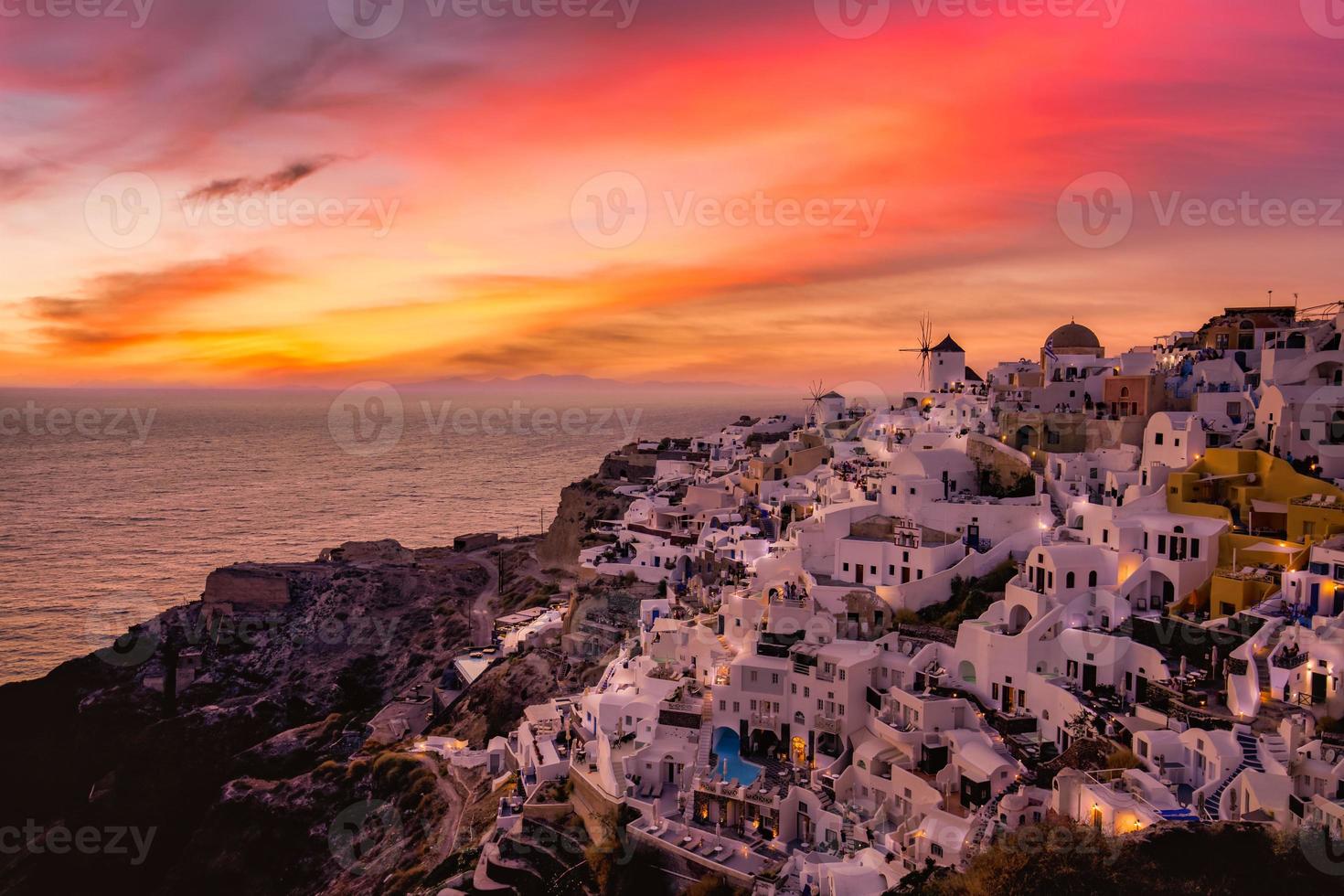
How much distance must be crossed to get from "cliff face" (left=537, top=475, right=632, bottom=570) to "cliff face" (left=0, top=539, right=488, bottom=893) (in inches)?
162

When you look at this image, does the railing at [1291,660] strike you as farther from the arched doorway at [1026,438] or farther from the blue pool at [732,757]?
the arched doorway at [1026,438]

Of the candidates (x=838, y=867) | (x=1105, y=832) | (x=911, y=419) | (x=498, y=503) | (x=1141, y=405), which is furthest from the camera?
(x=498, y=503)

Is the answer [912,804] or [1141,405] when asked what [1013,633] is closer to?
[912,804]

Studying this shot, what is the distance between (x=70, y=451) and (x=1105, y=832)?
133152 mm

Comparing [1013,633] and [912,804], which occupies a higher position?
[1013,633]

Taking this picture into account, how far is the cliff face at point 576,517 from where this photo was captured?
44.4 meters

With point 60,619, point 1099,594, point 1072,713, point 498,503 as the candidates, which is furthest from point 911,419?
point 498,503

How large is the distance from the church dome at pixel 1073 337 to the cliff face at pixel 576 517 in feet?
71.1

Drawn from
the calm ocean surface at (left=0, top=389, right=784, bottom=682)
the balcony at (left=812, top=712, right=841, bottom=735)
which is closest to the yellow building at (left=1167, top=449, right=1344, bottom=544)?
the balcony at (left=812, top=712, right=841, bottom=735)

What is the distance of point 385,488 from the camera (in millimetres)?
90812

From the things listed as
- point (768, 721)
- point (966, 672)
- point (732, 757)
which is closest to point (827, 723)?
point (768, 721)

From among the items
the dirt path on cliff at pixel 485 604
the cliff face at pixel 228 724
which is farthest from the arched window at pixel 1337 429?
the dirt path on cliff at pixel 485 604

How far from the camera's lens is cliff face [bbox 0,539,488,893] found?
1038 inches

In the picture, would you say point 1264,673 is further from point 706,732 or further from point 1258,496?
point 706,732
